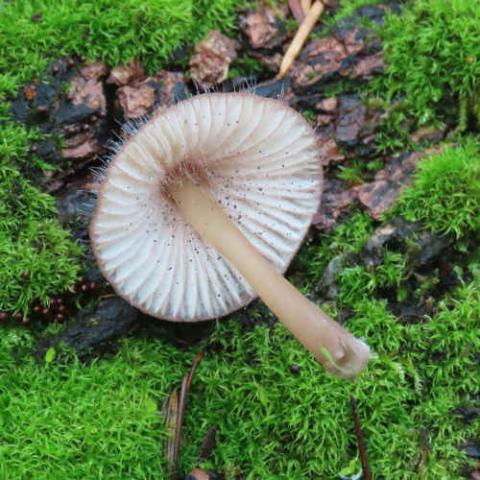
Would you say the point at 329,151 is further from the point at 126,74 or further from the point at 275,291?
the point at 126,74

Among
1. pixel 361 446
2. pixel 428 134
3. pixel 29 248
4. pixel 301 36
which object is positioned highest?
pixel 301 36

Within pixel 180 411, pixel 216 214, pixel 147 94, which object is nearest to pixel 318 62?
pixel 147 94

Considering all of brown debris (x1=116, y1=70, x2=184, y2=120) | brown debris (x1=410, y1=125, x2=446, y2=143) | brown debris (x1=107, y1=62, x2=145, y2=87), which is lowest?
brown debris (x1=410, y1=125, x2=446, y2=143)

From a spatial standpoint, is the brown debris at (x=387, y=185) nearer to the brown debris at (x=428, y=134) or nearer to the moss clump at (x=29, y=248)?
the brown debris at (x=428, y=134)

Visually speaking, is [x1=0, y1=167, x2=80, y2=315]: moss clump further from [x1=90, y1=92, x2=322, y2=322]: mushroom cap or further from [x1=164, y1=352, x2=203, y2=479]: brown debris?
[x1=164, y1=352, x2=203, y2=479]: brown debris

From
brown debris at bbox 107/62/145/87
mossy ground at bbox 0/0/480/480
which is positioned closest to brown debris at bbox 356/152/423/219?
mossy ground at bbox 0/0/480/480
